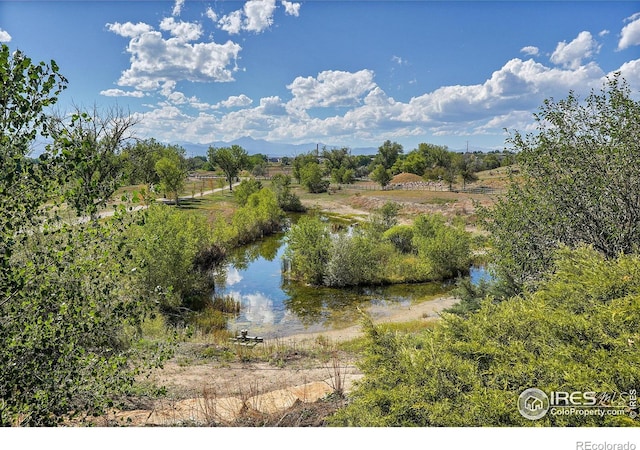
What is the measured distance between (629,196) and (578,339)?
464cm

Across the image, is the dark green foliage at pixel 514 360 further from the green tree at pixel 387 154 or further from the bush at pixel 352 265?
the green tree at pixel 387 154

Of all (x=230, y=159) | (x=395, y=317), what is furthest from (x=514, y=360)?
(x=230, y=159)

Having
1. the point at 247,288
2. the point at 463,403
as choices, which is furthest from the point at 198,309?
the point at 463,403

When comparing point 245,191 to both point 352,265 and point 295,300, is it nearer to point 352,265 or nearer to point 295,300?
point 352,265

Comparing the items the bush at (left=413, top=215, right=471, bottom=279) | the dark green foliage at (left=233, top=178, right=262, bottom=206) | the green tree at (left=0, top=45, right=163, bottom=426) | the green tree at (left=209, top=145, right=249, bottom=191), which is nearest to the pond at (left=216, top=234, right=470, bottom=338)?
the bush at (left=413, top=215, right=471, bottom=279)

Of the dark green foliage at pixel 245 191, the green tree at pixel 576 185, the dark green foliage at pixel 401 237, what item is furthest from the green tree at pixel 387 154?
the green tree at pixel 576 185

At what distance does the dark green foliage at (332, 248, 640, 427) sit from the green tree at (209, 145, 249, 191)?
161 feet

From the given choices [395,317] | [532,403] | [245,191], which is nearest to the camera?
[532,403]

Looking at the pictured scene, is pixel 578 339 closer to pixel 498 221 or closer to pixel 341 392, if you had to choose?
pixel 341 392

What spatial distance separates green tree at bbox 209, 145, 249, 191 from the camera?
51.0 meters

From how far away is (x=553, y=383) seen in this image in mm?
3055

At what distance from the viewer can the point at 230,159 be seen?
51.1 meters

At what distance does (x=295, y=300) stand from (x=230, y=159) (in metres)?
38.1
